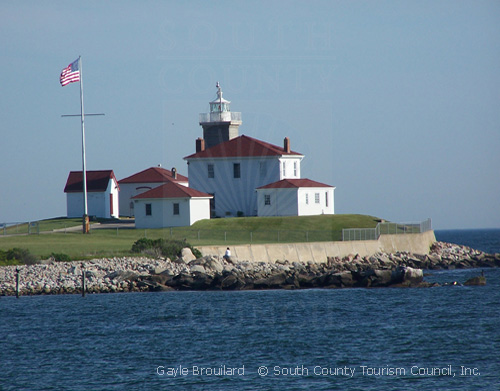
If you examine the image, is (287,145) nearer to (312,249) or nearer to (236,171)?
(236,171)

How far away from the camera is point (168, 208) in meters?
54.2

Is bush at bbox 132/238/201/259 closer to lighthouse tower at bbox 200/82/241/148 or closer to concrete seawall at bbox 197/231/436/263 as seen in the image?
concrete seawall at bbox 197/231/436/263

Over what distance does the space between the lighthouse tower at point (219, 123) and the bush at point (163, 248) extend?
81.2 ft

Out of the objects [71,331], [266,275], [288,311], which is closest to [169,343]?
[71,331]

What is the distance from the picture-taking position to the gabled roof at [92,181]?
214 ft

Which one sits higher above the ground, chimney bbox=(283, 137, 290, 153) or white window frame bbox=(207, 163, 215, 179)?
chimney bbox=(283, 137, 290, 153)

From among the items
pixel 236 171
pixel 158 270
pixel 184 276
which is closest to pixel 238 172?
pixel 236 171

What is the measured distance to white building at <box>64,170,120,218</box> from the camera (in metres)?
65.2

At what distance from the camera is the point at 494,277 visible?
152 feet

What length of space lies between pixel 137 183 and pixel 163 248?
31.0 m

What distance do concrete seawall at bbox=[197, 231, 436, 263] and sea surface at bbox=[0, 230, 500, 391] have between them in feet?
24.5

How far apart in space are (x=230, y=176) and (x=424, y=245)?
15754 mm

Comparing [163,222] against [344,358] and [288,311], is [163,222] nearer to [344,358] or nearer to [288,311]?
[288,311]

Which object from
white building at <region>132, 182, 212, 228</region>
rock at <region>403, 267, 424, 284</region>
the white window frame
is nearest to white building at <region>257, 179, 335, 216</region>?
the white window frame
